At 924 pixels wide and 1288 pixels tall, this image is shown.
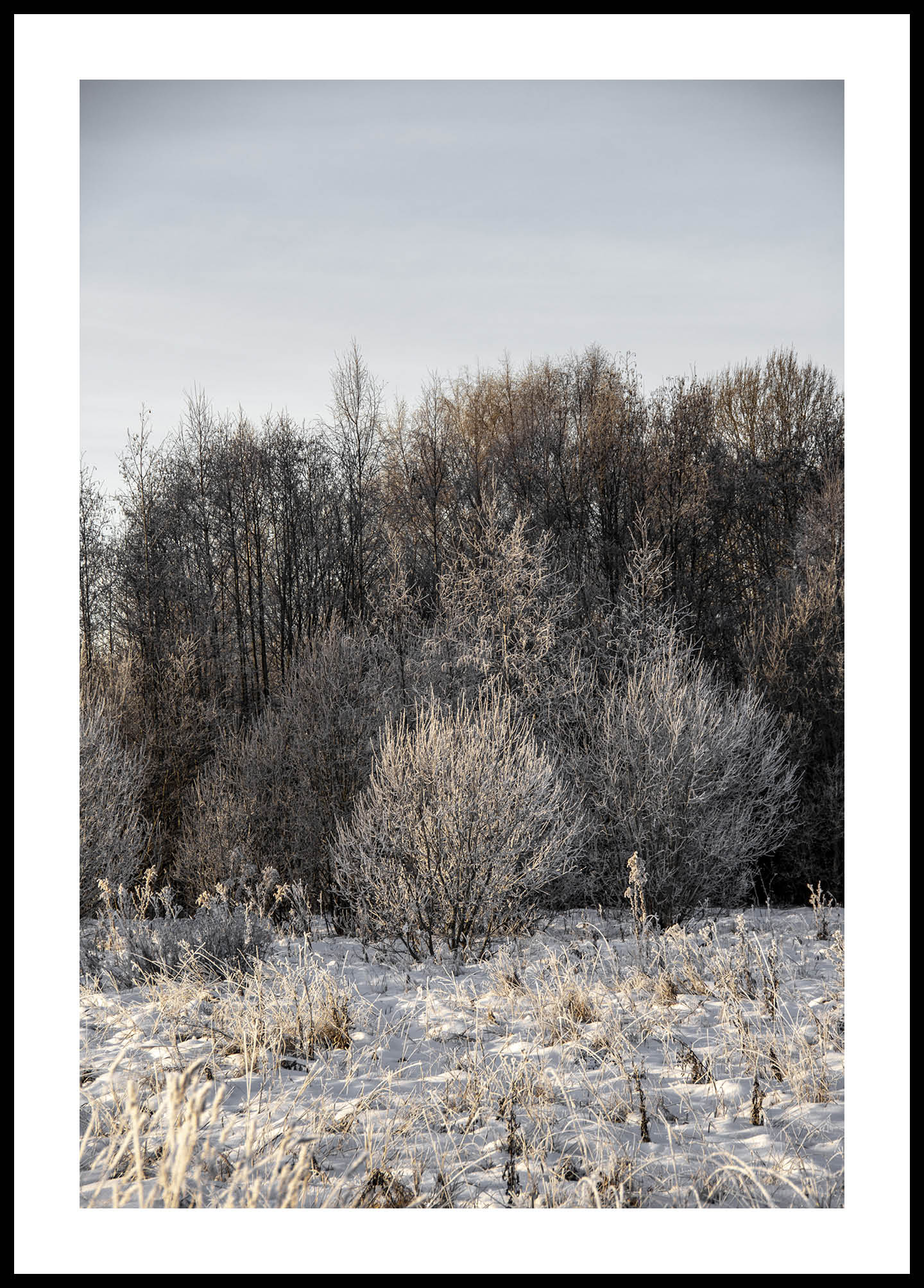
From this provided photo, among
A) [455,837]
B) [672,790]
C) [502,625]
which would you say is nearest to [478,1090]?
[455,837]

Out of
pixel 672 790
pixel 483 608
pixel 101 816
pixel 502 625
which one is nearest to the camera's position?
pixel 672 790

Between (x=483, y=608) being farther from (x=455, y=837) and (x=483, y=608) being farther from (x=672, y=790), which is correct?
(x=455, y=837)

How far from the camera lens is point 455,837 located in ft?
26.0

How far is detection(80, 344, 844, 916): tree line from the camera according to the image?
1285 cm

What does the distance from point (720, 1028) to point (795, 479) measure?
19.6m

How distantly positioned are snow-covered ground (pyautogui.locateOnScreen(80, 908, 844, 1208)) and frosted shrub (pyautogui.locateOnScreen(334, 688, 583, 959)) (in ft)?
7.91

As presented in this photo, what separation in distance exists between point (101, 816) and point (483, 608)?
788 cm

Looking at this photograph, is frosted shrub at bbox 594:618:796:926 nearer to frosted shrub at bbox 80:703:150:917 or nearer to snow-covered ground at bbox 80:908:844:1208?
snow-covered ground at bbox 80:908:844:1208

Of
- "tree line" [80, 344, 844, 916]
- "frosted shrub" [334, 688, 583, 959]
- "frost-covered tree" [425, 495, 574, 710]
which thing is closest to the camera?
"frosted shrub" [334, 688, 583, 959]

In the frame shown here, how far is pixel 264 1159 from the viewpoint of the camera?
2777 millimetres

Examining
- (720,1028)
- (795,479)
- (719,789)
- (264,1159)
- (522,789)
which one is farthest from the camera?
(795,479)

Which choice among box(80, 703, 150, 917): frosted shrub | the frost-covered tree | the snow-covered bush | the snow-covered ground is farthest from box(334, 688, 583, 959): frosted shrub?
the frost-covered tree
